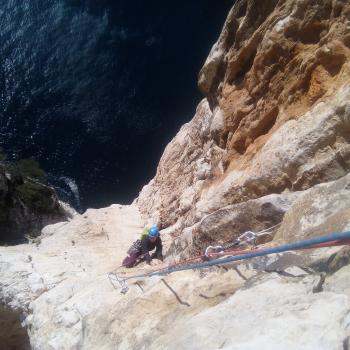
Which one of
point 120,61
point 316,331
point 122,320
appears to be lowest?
point 316,331

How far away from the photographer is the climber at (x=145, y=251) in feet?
31.3

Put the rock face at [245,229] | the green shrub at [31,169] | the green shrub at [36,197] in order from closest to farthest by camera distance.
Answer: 1. the rock face at [245,229]
2. the green shrub at [36,197]
3. the green shrub at [31,169]

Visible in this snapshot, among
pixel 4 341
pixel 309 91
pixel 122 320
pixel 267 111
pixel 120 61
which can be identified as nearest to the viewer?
pixel 122 320

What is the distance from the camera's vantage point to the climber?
9.54 meters

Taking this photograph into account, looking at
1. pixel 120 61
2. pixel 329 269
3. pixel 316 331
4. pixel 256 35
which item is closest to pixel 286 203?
pixel 329 269

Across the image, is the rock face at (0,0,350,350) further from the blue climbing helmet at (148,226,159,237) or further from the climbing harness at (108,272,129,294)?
the blue climbing helmet at (148,226,159,237)

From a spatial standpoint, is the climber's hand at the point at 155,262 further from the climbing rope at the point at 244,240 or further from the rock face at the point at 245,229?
the climbing rope at the point at 244,240

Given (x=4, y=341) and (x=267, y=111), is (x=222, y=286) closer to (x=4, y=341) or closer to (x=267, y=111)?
(x=267, y=111)

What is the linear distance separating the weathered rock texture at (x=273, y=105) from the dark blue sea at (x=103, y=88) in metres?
17.5

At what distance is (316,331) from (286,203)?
10.1 ft

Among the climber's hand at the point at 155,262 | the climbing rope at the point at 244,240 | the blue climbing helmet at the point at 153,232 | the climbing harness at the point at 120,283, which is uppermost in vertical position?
the blue climbing helmet at the point at 153,232

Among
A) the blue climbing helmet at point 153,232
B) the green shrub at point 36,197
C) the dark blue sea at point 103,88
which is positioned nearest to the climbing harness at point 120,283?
the blue climbing helmet at point 153,232

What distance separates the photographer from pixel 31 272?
30.0ft

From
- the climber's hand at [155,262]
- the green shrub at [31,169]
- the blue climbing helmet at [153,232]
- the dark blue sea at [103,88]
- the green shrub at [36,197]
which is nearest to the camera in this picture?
the climber's hand at [155,262]
